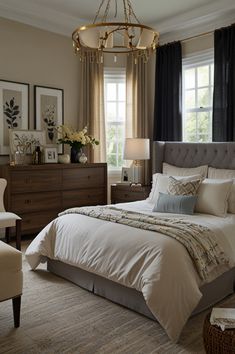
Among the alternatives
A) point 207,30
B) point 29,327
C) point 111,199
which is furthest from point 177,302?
point 207,30

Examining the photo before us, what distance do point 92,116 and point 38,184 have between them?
65.5 inches

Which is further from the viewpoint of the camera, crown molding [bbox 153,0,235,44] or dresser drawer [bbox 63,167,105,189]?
dresser drawer [bbox 63,167,105,189]

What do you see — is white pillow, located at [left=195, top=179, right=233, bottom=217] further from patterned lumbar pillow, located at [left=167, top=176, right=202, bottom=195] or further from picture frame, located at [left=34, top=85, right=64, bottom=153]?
picture frame, located at [left=34, top=85, right=64, bottom=153]

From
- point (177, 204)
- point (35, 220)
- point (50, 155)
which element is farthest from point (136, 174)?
point (177, 204)

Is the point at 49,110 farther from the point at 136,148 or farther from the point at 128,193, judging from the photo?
the point at 128,193

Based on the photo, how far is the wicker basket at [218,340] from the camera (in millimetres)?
1944

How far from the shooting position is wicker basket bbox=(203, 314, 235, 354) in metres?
1.94

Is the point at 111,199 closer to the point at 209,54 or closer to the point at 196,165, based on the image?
the point at 196,165

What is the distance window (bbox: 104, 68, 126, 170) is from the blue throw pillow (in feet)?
8.21

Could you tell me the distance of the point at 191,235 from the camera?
2.75m

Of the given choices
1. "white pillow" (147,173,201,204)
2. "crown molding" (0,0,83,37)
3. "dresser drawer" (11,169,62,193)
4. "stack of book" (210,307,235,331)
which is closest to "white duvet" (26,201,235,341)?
"stack of book" (210,307,235,331)

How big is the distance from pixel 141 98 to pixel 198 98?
97 cm

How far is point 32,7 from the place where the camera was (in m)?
4.82

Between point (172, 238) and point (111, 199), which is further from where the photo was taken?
point (111, 199)
